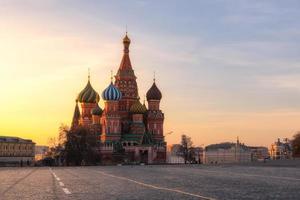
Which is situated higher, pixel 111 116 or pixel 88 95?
pixel 88 95

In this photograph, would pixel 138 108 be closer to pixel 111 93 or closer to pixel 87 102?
pixel 111 93

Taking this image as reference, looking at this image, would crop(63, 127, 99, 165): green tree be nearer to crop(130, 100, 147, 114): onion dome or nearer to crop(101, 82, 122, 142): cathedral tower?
crop(101, 82, 122, 142): cathedral tower

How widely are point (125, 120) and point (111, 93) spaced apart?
780cm

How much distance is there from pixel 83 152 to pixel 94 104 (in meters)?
27.1

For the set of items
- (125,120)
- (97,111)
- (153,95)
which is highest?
(153,95)

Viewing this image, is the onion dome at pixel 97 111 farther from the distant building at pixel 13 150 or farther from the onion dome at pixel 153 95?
the distant building at pixel 13 150

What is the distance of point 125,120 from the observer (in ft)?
408

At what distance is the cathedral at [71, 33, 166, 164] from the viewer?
118m

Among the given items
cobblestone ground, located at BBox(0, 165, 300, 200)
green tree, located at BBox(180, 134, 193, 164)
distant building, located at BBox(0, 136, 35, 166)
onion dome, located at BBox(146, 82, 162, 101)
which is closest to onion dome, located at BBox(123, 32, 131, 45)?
onion dome, located at BBox(146, 82, 162, 101)

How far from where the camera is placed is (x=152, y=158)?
4665 inches

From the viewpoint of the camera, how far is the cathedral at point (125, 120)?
118 meters

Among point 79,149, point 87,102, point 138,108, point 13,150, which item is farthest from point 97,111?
point 13,150

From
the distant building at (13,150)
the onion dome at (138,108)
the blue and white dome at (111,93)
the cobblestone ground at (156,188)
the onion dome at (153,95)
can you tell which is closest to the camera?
the cobblestone ground at (156,188)

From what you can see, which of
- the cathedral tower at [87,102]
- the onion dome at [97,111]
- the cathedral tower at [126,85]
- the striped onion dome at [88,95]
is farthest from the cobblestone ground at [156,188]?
the striped onion dome at [88,95]
